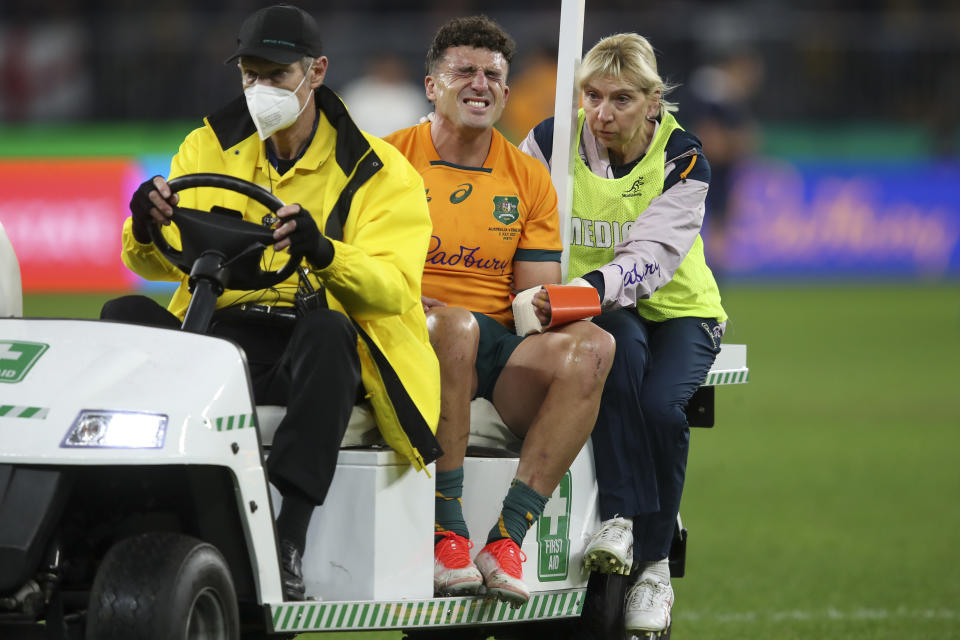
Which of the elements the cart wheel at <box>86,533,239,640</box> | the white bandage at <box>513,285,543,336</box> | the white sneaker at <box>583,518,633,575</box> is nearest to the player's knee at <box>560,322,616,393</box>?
the white bandage at <box>513,285,543,336</box>

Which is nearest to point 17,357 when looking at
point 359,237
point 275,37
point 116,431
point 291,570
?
point 116,431

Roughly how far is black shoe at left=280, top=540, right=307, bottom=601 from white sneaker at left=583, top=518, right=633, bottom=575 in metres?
0.96

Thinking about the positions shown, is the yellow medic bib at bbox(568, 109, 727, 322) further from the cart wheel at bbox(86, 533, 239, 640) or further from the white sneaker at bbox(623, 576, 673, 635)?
the cart wheel at bbox(86, 533, 239, 640)

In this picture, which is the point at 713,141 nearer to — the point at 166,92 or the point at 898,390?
the point at 898,390

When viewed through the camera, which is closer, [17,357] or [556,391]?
[17,357]

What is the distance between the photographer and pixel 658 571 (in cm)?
466

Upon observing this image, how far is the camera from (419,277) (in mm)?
4020

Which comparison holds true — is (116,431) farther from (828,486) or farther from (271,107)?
(828,486)

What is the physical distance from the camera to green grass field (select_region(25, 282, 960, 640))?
5742mm

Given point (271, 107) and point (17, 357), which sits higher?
point (271, 107)

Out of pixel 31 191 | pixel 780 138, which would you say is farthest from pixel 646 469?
pixel 780 138

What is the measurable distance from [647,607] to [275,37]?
6.24 feet

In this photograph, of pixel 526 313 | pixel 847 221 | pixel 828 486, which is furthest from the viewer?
pixel 847 221

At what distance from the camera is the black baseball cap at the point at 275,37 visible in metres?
3.99
